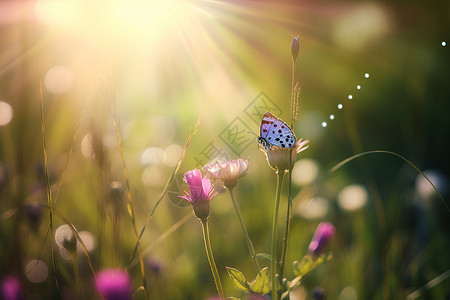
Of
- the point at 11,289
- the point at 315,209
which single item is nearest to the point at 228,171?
the point at 11,289

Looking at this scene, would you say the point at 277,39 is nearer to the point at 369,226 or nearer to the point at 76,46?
the point at 76,46

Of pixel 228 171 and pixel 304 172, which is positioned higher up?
pixel 228 171

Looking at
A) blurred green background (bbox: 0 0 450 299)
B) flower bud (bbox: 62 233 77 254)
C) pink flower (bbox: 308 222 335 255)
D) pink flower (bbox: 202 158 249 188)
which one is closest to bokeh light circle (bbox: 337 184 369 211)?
blurred green background (bbox: 0 0 450 299)

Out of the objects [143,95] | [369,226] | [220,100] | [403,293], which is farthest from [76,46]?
[403,293]

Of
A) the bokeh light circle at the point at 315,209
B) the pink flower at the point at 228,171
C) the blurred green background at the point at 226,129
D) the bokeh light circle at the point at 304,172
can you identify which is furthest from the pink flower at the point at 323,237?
the bokeh light circle at the point at 304,172

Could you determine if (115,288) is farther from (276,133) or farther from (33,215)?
(33,215)

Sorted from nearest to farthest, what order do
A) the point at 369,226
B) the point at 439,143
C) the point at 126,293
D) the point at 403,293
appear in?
the point at 126,293
the point at 403,293
the point at 369,226
the point at 439,143

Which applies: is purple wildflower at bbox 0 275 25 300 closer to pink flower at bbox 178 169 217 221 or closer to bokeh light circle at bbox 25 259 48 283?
pink flower at bbox 178 169 217 221
